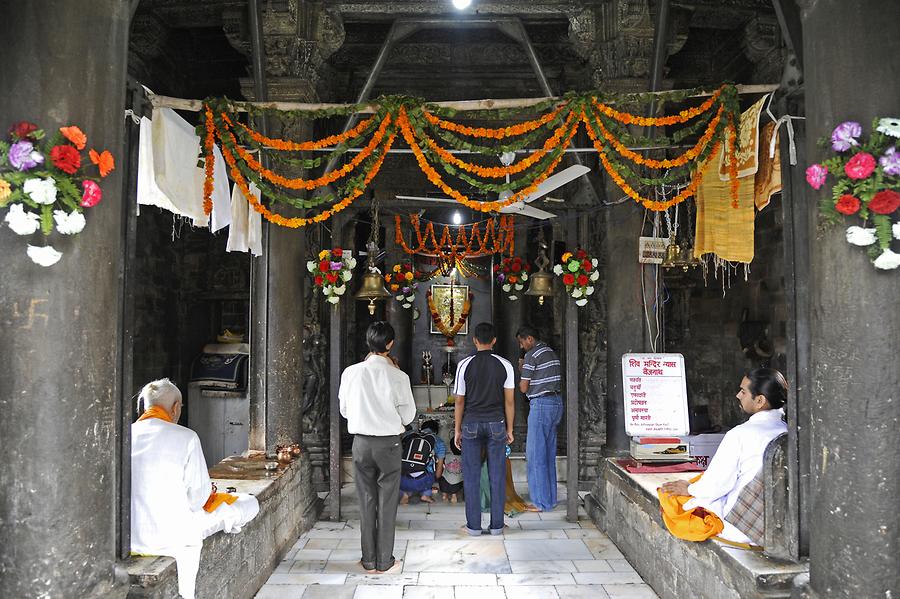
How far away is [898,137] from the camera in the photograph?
116 inches

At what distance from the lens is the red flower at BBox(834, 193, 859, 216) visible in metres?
3.01

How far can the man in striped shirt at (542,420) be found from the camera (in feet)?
23.5

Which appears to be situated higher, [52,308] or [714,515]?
[52,308]

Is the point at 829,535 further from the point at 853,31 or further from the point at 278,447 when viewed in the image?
the point at 278,447

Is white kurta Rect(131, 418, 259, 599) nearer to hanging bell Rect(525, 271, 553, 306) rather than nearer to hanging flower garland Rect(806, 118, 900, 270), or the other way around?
hanging flower garland Rect(806, 118, 900, 270)

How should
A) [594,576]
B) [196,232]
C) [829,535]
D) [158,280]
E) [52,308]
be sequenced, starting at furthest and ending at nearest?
[196,232]
[158,280]
[594,576]
[829,535]
[52,308]

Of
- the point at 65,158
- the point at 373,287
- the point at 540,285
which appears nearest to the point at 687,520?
the point at 65,158

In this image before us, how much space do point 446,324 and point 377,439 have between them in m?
7.40

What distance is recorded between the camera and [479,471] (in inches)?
255

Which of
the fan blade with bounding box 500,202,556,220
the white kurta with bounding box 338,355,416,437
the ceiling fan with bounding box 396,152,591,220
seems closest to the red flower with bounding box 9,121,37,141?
the white kurta with bounding box 338,355,416,437

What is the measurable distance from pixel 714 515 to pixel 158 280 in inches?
333

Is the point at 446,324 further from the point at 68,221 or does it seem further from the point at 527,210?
the point at 68,221

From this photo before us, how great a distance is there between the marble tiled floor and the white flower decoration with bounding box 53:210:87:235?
3184mm

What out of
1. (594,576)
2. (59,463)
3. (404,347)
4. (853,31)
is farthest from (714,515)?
(404,347)
